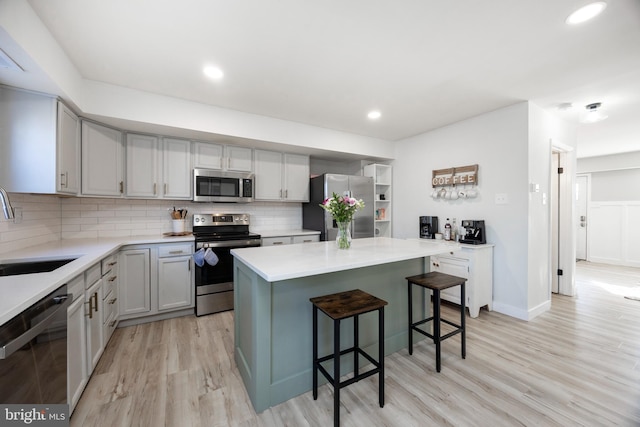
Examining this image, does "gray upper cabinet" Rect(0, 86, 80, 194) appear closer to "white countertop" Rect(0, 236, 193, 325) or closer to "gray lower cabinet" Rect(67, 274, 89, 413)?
"white countertop" Rect(0, 236, 193, 325)

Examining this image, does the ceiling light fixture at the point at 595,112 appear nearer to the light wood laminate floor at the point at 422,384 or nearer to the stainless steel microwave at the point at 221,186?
the light wood laminate floor at the point at 422,384

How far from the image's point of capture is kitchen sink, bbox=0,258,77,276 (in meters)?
1.69

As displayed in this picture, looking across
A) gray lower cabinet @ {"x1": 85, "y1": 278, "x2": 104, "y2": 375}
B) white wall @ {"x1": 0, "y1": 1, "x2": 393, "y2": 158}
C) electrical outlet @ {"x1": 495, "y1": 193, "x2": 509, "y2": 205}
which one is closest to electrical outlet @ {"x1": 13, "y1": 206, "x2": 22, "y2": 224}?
gray lower cabinet @ {"x1": 85, "y1": 278, "x2": 104, "y2": 375}

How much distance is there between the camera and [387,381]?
1.89 meters

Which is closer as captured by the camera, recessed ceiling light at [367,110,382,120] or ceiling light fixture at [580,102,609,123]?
ceiling light fixture at [580,102,609,123]

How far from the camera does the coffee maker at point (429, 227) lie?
3744 millimetres

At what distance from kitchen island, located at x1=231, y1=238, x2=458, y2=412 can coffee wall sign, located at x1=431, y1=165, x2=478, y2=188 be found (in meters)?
1.59

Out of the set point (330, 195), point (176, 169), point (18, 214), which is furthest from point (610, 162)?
point (18, 214)

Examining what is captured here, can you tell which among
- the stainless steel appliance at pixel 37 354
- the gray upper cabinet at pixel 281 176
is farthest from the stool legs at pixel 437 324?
the gray upper cabinet at pixel 281 176

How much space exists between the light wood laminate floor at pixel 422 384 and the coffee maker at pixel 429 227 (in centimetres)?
135

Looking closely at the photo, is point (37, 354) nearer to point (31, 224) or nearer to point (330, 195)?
point (31, 224)

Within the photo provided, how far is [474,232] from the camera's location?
10.6ft

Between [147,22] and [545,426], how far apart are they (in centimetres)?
349

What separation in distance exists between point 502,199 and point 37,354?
13.2 ft
